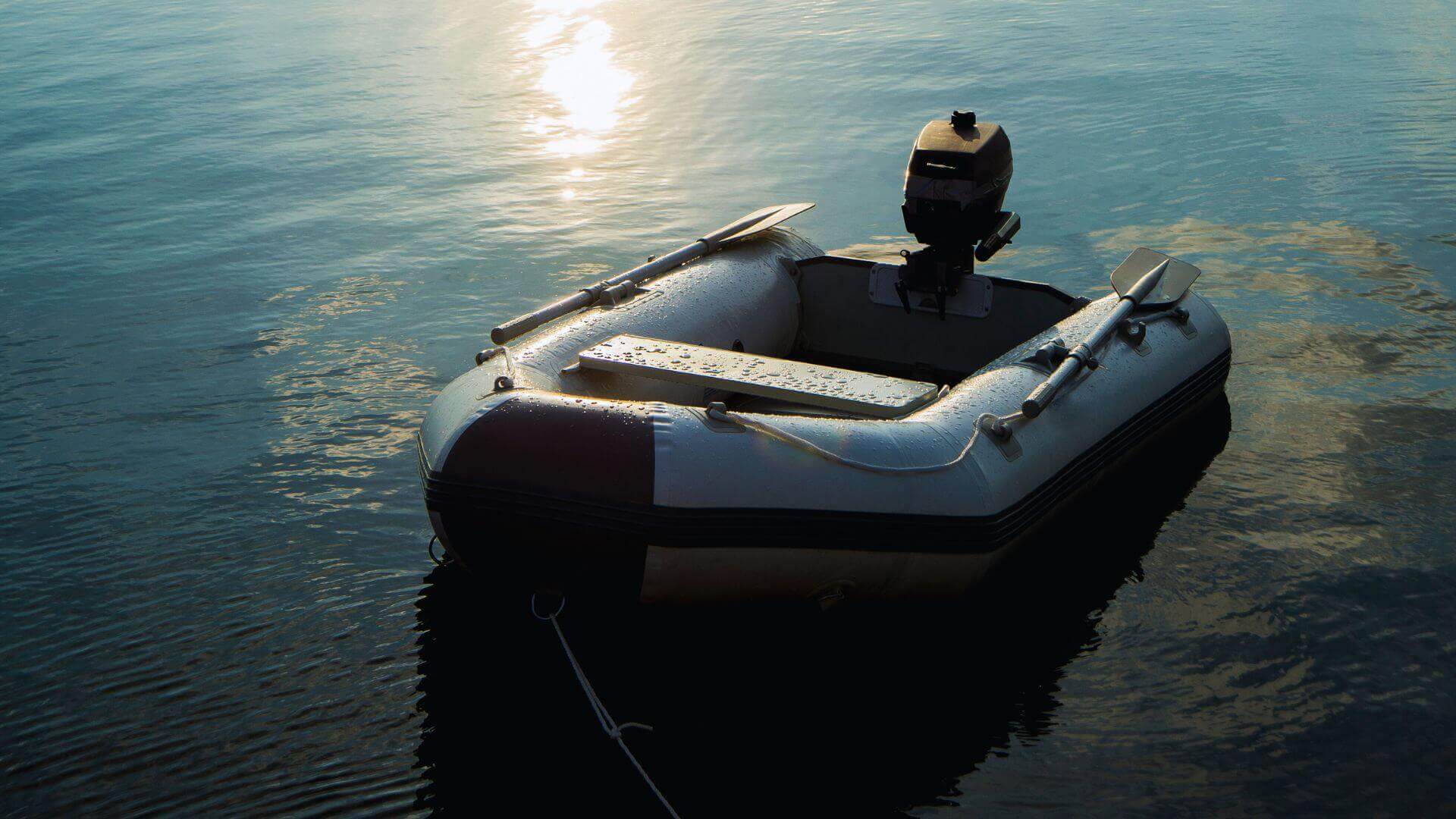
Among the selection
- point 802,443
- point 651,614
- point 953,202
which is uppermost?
point 953,202

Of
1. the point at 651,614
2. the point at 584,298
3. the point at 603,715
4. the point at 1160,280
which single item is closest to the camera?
the point at 603,715

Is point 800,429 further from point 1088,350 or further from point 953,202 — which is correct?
point 953,202

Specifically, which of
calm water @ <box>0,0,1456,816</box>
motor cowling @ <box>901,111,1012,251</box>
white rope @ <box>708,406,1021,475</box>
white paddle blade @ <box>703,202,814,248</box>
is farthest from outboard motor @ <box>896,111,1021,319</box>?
white rope @ <box>708,406,1021,475</box>

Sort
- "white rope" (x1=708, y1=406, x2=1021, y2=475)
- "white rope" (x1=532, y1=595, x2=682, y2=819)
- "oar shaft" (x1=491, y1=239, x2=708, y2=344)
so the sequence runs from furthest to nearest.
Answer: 1. "oar shaft" (x1=491, y1=239, x2=708, y2=344)
2. "white rope" (x1=708, y1=406, x2=1021, y2=475)
3. "white rope" (x1=532, y1=595, x2=682, y2=819)

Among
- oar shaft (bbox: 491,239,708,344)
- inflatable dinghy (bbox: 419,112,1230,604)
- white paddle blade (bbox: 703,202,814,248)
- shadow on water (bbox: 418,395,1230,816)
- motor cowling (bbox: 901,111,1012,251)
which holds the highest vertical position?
motor cowling (bbox: 901,111,1012,251)

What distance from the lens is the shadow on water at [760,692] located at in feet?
8.21

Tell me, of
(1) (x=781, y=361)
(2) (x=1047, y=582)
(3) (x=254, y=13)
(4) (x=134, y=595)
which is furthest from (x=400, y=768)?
(3) (x=254, y=13)

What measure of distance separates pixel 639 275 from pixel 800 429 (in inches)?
51.1

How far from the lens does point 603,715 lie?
264cm

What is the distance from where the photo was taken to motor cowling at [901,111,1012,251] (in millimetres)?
3705

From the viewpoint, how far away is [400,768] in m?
2.55

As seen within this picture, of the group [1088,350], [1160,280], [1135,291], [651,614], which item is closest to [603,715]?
[651,614]

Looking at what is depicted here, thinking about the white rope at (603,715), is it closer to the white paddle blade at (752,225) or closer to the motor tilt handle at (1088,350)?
the motor tilt handle at (1088,350)

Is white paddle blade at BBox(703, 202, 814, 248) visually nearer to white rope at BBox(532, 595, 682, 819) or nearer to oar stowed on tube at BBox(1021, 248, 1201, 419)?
oar stowed on tube at BBox(1021, 248, 1201, 419)
